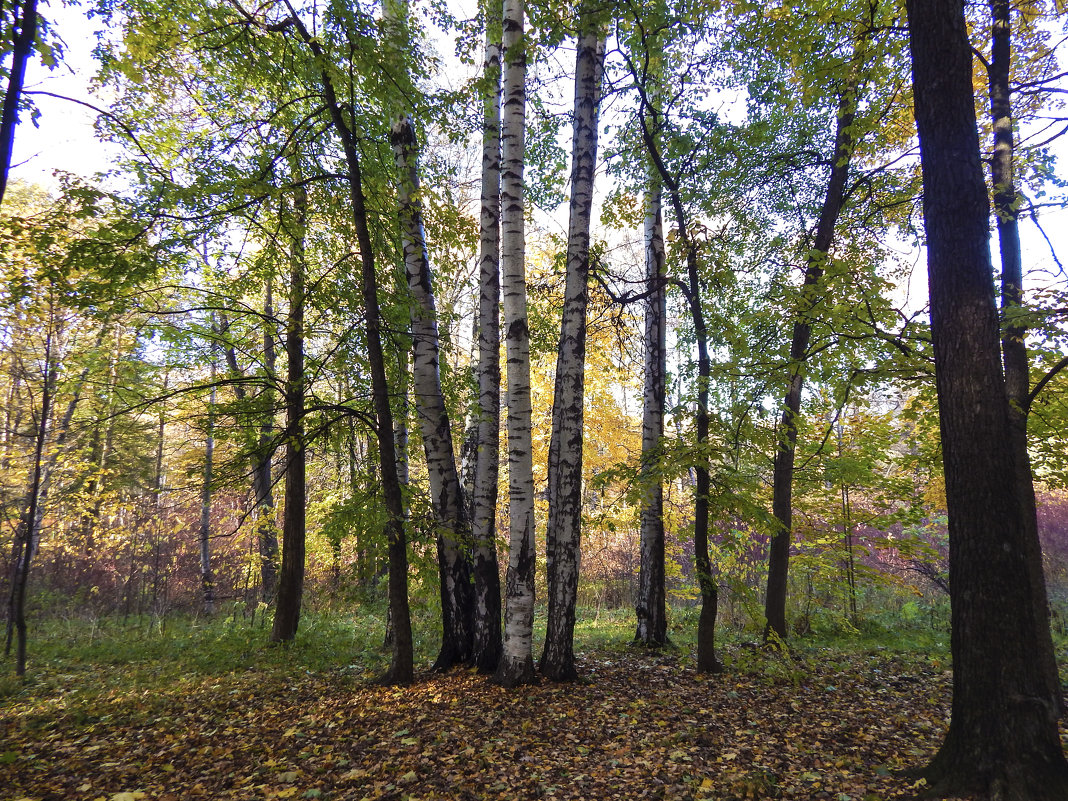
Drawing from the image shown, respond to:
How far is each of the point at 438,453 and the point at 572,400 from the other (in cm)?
176

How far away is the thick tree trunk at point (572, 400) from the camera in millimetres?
5809

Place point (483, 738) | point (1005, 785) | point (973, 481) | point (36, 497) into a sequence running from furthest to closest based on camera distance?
point (36, 497) → point (483, 738) → point (973, 481) → point (1005, 785)

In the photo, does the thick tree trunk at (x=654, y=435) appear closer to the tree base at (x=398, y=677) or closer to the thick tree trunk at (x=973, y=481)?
the tree base at (x=398, y=677)

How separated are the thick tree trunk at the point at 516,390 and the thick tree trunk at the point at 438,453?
85 centimetres

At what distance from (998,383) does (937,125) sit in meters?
1.75

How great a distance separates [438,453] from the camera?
6266 mm

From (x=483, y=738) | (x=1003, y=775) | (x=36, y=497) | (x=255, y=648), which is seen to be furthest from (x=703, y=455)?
(x=36, y=497)

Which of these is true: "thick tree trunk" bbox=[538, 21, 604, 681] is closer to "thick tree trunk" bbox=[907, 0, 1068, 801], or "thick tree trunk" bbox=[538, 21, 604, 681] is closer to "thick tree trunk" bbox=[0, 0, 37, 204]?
"thick tree trunk" bbox=[907, 0, 1068, 801]

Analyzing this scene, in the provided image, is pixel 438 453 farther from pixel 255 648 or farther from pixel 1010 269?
pixel 1010 269

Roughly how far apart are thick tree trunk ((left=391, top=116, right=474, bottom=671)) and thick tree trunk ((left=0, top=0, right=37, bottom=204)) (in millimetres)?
3226

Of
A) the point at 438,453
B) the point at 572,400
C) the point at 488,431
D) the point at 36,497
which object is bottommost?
the point at 36,497

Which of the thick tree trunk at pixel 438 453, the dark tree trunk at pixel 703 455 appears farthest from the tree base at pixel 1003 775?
the thick tree trunk at pixel 438 453

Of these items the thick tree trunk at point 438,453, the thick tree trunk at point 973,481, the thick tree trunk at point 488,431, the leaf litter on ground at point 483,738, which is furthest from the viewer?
the thick tree trunk at point 438,453

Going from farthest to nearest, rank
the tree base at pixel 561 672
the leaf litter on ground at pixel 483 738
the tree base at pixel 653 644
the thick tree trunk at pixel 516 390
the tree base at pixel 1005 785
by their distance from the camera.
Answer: the tree base at pixel 653 644 → the tree base at pixel 561 672 → the thick tree trunk at pixel 516 390 → the leaf litter on ground at pixel 483 738 → the tree base at pixel 1005 785
